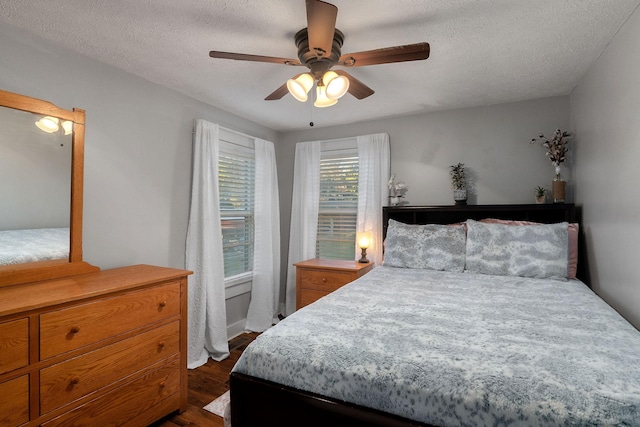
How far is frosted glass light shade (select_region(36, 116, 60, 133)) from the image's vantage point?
6.31ft

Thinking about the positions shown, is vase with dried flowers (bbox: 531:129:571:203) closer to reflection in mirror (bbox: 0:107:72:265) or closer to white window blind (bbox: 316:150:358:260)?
white window blind (bbox: 316:150:358:260)

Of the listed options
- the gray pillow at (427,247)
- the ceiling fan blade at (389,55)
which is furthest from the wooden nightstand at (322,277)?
the ceiling fan blade at (389,55)

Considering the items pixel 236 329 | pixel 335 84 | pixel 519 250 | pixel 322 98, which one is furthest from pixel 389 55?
pixel 236 329

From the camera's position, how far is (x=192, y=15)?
5.56ft

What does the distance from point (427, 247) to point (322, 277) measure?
105cm

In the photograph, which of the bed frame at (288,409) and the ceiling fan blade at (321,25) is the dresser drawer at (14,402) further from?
the ceiling fan blade at (321,25)

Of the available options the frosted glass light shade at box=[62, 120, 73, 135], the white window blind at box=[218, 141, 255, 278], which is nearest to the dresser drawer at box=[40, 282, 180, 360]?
the frosted glass light shade at box=[62, 120, 73, 135]

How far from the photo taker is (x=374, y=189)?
11.6 feet

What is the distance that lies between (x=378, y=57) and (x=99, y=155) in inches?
76.6

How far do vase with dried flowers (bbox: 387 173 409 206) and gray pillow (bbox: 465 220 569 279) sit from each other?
88 centimetres

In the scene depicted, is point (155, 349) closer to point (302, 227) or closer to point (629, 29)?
point (302, 227)

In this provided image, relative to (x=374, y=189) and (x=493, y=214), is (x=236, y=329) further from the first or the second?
(x=493, y=214)

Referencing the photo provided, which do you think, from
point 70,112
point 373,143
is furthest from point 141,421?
point 373,143

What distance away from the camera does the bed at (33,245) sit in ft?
5.80
